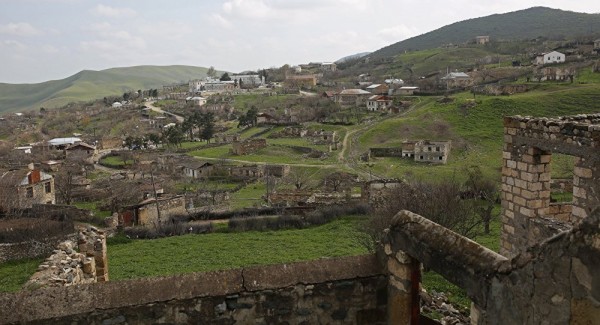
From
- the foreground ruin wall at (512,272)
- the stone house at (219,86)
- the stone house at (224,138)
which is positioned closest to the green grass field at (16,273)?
the foreground ruin wall at (512,272)

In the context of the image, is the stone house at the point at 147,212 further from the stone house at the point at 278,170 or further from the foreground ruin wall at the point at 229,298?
the foreground ruin wall at the point at 229,298

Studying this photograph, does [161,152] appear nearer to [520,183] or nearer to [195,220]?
[195,220]

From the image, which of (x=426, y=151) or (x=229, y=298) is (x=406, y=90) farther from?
(x=229, y=298)

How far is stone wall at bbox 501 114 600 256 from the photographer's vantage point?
8.23 m

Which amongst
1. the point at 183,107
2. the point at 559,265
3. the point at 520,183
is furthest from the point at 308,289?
the point at 183,107

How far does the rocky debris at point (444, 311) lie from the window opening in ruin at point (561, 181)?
16.0 meters

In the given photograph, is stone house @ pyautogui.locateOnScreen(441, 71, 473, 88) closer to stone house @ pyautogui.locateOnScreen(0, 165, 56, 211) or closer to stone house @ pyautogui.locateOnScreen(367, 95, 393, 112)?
stone house @ pyautogui.locateOnScreen(367, 95, 393, 112)

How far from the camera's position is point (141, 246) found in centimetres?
2173

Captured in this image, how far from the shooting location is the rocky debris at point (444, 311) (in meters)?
9.58

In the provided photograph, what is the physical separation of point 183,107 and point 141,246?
103614 millimetres

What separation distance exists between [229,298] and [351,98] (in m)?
97.0

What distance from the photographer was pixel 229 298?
5.00 meters

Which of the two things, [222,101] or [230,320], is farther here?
[222,101]

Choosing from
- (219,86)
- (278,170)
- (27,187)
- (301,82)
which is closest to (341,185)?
(278,170)
